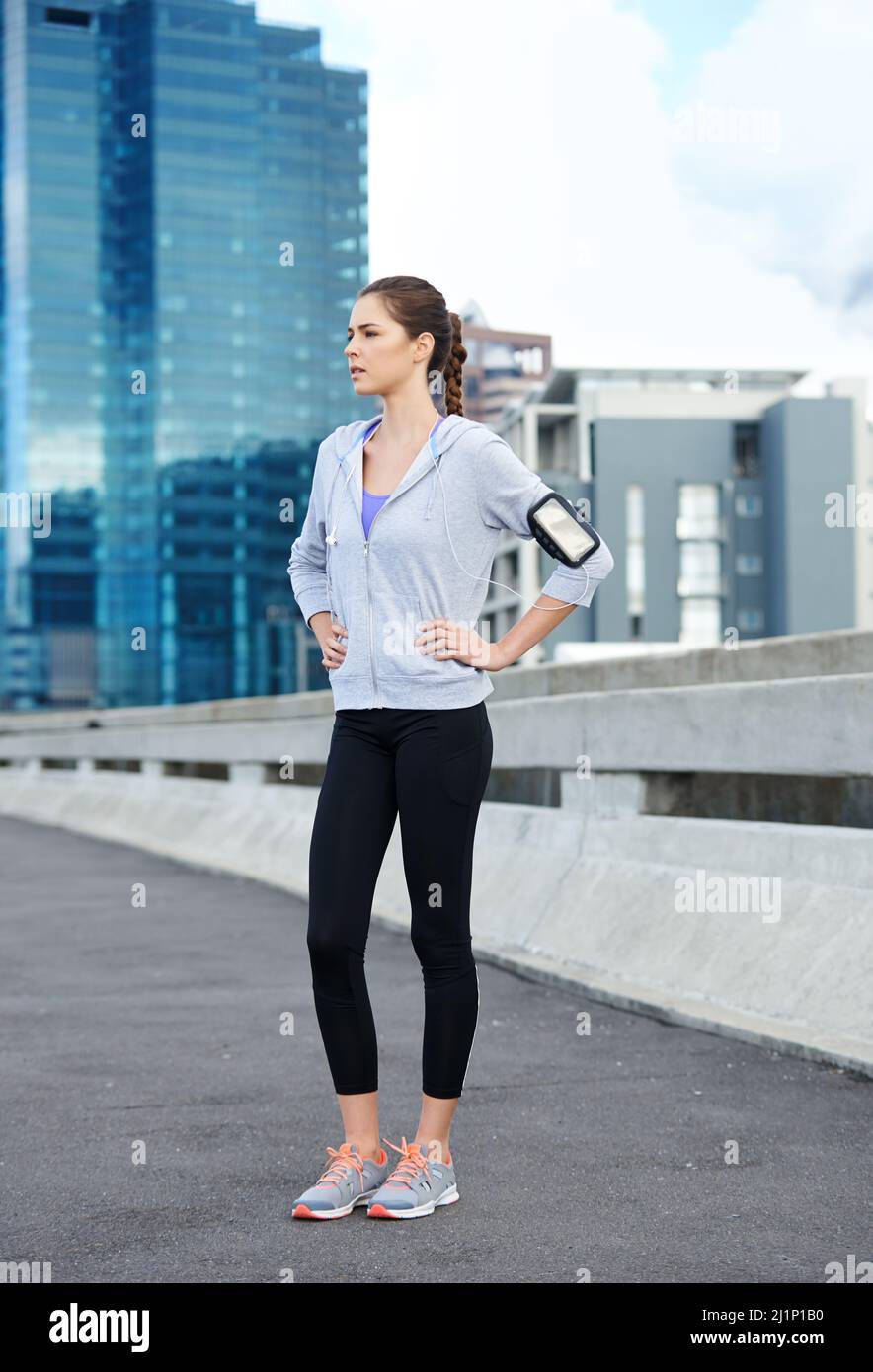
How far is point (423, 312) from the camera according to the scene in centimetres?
388

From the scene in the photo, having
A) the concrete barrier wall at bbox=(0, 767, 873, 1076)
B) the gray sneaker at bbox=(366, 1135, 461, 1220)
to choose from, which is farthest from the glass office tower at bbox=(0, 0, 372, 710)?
the gray sneaker at bbox=(366, 1135, 461, 1220)

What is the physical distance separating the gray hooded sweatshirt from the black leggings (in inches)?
2.8

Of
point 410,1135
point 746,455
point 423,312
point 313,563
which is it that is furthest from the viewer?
point 746,455

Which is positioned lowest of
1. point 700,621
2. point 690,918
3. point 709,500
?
point 690,918

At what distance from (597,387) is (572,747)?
298ft

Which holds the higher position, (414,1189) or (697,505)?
(697,505)

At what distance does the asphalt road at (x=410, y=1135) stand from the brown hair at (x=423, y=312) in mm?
1951

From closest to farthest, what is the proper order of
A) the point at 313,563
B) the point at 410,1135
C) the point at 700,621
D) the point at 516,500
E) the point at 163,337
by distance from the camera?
1. the point at 516,500
2. the point at 313,563
3. the point at 410,1135
4. the point at 700,621
5. the point at 163,337

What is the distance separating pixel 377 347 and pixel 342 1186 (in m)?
1.94

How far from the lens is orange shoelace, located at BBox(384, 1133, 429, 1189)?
11.9 ft

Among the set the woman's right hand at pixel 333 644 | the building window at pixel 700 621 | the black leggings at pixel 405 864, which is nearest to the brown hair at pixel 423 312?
the woman's right hand at pixel 333 644

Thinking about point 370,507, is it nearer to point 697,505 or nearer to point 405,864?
point 405,864

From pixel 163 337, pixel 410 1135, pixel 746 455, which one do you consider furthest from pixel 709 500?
pixel 410 1135
